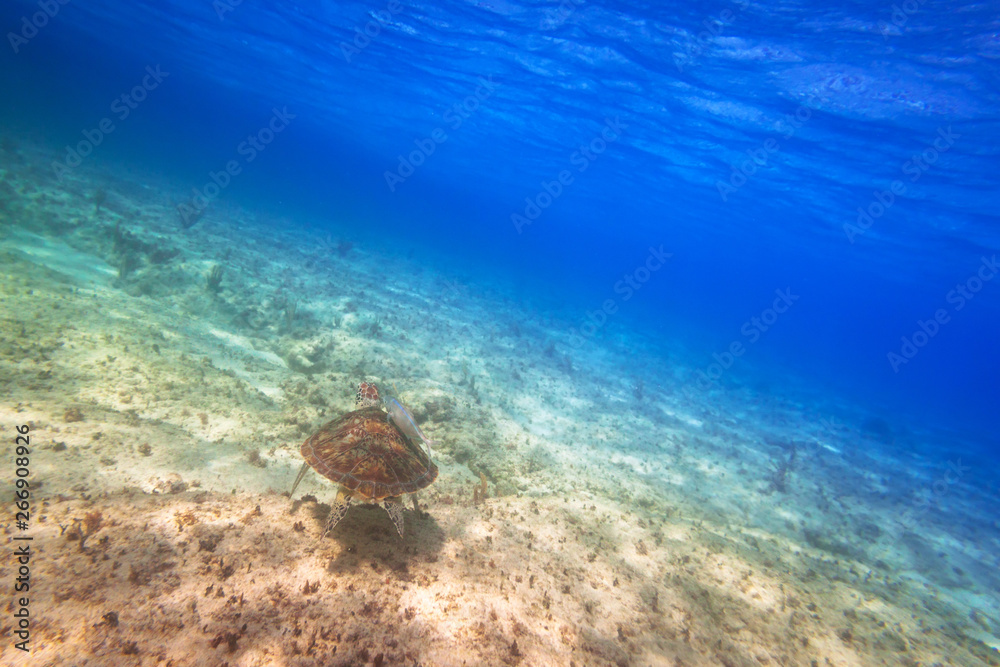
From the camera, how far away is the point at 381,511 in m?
4.05

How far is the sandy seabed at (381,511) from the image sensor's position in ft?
9.04

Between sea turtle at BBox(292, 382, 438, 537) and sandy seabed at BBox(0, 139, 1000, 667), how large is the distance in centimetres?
42

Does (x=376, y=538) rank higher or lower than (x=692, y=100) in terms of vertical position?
lower

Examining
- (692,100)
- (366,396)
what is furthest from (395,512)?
(692,100)

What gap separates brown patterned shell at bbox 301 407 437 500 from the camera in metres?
3.62

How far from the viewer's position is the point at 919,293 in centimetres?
5628

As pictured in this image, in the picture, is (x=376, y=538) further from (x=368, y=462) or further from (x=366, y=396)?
(x=366, y=396)

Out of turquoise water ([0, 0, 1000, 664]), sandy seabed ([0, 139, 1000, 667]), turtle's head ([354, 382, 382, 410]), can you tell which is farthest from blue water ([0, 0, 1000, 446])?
turtle's head ([354, 382, 382, 410])

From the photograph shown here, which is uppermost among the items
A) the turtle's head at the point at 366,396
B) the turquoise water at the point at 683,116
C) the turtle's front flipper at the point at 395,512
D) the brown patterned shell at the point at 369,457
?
the turquoise water at the point at 683,116

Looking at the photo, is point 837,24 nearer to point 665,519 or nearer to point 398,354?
point 665,519

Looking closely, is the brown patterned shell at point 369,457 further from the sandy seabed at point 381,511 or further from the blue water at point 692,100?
the blue water at point 692,100

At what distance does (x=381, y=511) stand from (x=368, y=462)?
69cm

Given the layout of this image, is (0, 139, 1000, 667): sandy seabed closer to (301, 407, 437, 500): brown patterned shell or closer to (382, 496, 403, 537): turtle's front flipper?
(382, 496, 403, 537): turtle's front flipper

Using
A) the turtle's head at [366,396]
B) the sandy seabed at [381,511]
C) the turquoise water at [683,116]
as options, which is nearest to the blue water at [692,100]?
the turquoise water at [683,116]
